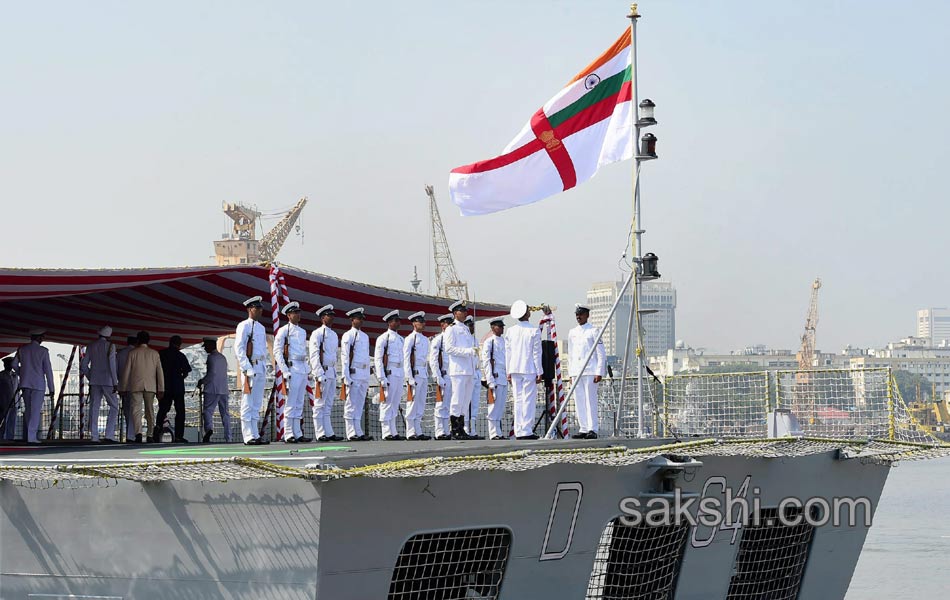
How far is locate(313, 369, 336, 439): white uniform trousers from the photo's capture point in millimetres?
15008

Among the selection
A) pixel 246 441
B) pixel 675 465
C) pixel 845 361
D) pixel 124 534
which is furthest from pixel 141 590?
pixel 845 361

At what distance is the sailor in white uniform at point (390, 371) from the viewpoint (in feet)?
50.1

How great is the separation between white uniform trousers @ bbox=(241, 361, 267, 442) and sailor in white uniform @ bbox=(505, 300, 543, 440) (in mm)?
3075

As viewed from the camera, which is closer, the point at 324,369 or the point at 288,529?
the point at 288,529

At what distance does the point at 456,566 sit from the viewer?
12125 millimetres

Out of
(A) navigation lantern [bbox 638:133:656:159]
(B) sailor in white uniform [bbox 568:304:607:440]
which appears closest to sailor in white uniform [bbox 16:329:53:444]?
(B) sailor in white uniform [bbox 568:304:607:440]

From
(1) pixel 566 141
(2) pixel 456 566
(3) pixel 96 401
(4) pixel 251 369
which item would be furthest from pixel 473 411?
(3) pixel 96 401

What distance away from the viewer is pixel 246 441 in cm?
1430

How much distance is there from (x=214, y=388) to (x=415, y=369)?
4.14 metres

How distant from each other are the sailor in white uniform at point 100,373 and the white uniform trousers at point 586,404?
22.5 ft

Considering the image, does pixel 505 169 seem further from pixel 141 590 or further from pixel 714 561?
pixel 141 590

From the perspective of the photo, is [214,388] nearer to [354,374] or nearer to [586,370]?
[354,374]

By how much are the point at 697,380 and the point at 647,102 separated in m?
4.27

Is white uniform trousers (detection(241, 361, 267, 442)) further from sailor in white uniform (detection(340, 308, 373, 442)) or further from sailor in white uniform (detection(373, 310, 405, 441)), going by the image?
sailor in white uniform (detection(373, 310, 405, 441))
